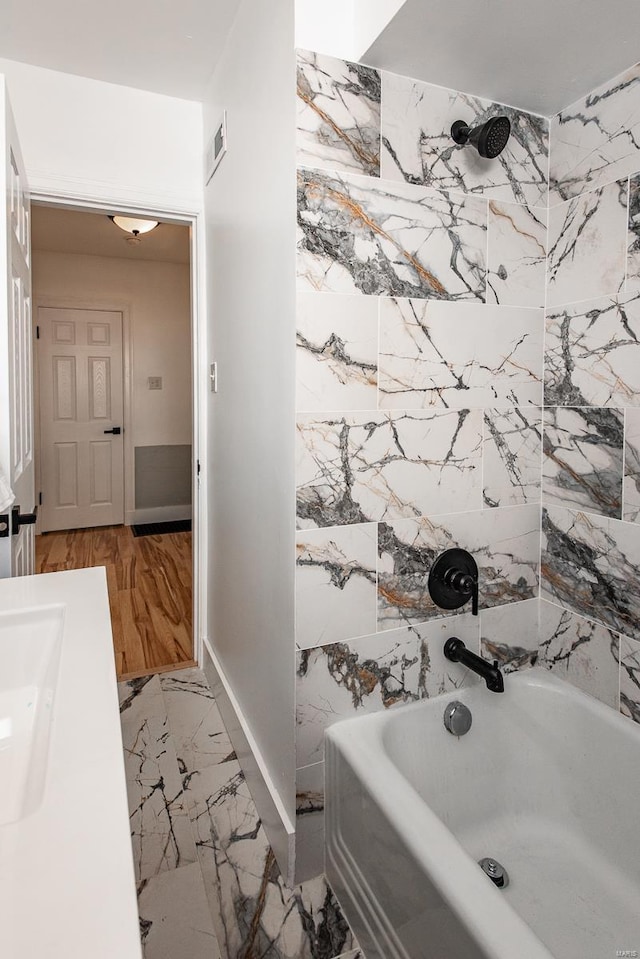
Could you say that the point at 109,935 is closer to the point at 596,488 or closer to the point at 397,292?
the point at 397,292

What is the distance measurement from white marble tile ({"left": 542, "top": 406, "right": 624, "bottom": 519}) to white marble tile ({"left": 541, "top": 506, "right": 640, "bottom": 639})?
0.16 ft

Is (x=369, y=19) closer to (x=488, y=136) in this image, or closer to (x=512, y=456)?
(x=488, y=136)

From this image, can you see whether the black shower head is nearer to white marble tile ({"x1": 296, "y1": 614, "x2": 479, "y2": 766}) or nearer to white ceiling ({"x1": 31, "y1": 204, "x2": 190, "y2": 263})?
white marble tile ({"x1": 296, "y1": 614, "x2": 479, "y2": 766})

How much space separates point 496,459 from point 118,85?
2081 mm

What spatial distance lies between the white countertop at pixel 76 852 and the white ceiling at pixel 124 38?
2078mm

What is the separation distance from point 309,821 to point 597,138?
2.02 m

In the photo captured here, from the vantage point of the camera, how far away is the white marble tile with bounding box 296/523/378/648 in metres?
1.48

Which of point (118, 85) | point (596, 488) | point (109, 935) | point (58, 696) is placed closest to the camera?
point (109, 935)

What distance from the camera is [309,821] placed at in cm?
155

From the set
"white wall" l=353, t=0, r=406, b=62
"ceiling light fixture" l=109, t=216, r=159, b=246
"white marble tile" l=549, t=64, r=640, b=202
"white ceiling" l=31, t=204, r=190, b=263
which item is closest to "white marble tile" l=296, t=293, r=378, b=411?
"white wall" l=353, t=0, r=406, b=62

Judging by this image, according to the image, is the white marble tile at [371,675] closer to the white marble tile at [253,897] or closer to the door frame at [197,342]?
the white marble tile at [253,897]

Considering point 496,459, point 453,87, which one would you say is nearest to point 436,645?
point 496,459

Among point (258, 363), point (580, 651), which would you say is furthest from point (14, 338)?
point (580, 651)

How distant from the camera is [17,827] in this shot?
1.92 ft
